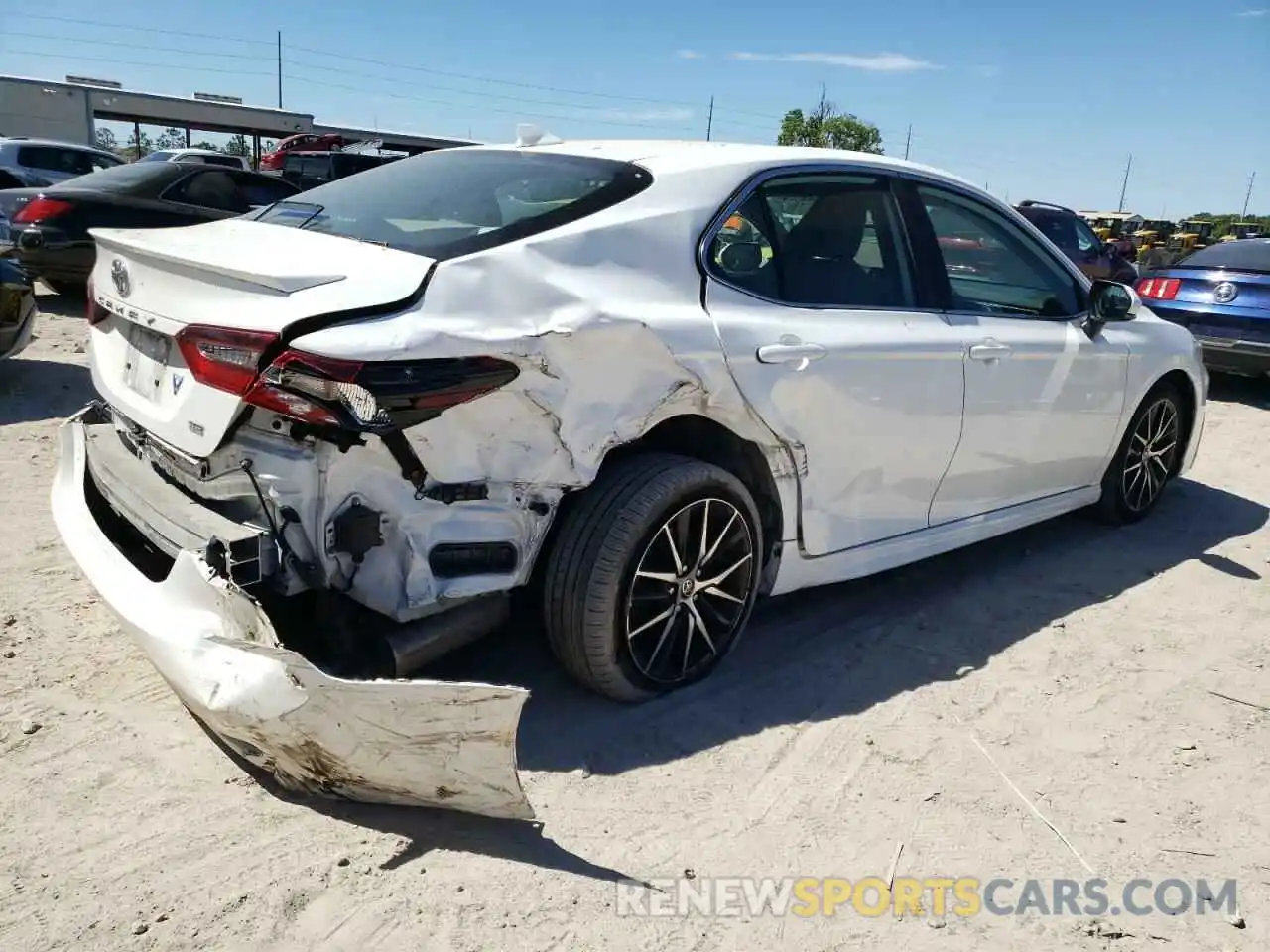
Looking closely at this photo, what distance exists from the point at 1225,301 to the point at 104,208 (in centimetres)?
958

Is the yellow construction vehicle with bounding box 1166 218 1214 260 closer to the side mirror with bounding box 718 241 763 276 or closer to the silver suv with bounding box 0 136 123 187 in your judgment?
the silver suv with bounding box 0 136 123 187

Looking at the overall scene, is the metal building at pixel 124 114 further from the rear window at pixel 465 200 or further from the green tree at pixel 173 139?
the rear window at pixel 465 200

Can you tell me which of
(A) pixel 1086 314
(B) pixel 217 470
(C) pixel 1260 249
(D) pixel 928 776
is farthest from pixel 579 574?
(C) pixel 1260 249

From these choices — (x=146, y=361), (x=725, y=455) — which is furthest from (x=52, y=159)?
(x=725, y=455)

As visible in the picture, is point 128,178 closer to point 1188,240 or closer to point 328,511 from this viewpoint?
point 328,511

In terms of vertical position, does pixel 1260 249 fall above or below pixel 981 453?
above

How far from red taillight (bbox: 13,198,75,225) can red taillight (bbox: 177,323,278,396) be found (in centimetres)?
753

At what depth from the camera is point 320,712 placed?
2.26m

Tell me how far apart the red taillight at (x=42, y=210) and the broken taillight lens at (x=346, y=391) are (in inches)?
309

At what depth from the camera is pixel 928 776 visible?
298cm

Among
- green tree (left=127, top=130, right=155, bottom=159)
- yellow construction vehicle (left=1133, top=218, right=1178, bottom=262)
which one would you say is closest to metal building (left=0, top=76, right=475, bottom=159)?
green tree (left=127, top=130, right=155, bottom=159)

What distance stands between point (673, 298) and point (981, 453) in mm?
1616

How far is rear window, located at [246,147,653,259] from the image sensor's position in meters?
2.83

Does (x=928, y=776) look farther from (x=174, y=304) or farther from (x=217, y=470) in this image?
(x=174, y=304)
